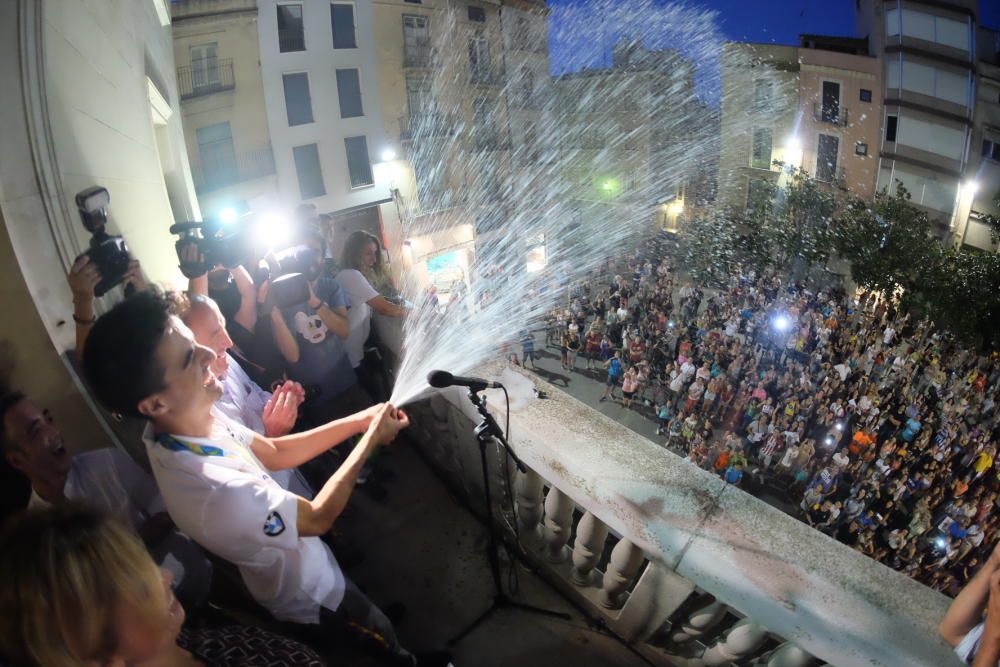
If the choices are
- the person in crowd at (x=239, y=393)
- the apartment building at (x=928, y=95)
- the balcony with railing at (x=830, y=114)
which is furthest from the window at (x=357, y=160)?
the balcony with railing at (x=830, y=114)

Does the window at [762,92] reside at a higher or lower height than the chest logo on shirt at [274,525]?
higher

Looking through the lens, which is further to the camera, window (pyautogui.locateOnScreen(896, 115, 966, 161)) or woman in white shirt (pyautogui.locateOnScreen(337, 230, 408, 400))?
window (pyautogui.locateOnScreen(896, 115, 966, 161))

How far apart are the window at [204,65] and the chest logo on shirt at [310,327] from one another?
1.45 meters

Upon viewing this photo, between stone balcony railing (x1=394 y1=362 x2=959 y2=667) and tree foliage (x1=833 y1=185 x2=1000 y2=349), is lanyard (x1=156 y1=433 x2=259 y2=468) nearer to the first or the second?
stone balcony railing (x1=394 y1=362 x2=959 y2=667)

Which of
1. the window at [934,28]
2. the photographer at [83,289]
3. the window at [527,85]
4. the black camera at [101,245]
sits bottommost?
the photographer at [83,289]

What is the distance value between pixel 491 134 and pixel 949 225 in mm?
4510

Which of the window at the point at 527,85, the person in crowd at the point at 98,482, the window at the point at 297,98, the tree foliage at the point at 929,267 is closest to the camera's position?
the person in crowd at the point at 98,482

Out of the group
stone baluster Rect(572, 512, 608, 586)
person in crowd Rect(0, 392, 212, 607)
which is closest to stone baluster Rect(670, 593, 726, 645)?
stone baluster Rect(572, 512, 608, 586)

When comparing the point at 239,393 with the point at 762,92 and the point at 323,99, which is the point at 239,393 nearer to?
the point at 323,99

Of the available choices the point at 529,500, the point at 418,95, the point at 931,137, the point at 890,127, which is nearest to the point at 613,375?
the point at 890,127

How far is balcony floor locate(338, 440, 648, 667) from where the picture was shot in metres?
2.23

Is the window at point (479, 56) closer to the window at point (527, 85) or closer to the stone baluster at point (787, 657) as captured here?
the window at point (527, 85)

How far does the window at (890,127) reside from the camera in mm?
4216

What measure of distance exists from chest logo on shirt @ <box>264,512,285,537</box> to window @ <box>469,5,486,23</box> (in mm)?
4604
